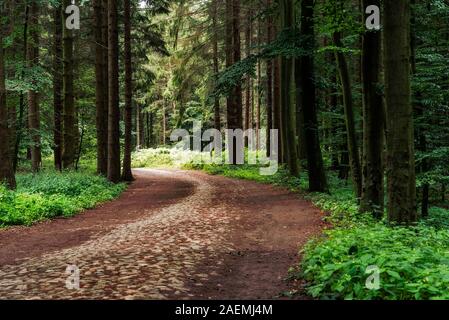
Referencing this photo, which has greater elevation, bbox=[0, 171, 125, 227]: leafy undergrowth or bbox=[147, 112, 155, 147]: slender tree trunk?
bbox=[147, 112, 155, 147]: slender tree trunk

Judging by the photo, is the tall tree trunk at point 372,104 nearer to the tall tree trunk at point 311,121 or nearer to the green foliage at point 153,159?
the tall tree trunk at point 311,121

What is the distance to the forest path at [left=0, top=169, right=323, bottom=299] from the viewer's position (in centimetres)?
610

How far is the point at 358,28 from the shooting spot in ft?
31.6

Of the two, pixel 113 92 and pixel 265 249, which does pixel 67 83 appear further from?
pixel 265 249

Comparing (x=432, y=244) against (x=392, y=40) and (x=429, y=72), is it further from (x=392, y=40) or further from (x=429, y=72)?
(x=429, y=72)

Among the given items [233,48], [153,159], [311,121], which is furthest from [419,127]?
[153,159]

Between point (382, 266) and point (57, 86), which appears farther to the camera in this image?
point (57, 86)

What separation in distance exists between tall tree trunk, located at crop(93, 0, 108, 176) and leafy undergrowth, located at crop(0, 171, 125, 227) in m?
2.38

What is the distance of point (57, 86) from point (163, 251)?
2155cm

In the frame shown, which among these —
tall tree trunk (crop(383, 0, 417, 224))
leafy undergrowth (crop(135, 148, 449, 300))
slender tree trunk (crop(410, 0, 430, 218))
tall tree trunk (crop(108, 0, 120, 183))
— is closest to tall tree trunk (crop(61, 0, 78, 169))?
tall tree trunk (crop(108, 0, 120, 183))

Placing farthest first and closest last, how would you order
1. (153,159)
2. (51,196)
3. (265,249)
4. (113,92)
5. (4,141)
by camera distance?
(153,159) < (113,92) < (4,141) < (51,196) < (265,249)

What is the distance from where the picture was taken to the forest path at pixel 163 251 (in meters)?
6.10

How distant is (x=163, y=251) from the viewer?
8.22m

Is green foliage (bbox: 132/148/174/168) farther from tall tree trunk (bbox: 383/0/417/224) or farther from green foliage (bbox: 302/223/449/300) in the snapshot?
green foliage (bbox: 302/223/449/300)
